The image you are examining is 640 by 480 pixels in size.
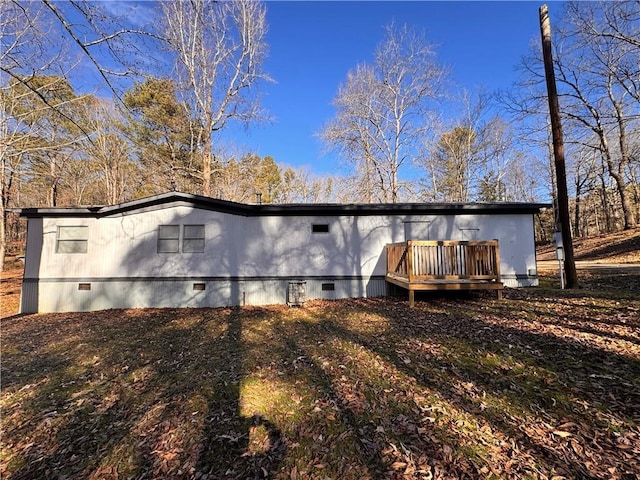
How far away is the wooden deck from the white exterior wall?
5.81 feet

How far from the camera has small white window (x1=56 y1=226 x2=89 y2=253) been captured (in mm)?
9203

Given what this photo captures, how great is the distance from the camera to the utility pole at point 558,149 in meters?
8.02

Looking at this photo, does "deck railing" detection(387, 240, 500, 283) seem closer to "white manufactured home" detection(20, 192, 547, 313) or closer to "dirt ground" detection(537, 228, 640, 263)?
"white manufactured home" detection(20, 192, 547, 313)

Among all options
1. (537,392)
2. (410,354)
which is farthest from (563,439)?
(410,354)

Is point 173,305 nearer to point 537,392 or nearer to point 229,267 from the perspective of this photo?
point 229,267

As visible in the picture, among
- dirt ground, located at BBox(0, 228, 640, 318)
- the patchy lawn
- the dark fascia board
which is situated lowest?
the patchy lawn

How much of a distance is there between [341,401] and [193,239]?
Result: 7.56m

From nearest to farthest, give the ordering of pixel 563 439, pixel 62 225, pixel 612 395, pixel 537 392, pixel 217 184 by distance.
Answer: pixel 563 439 < pixel 612 395 < pixel 537 392 < pixel 62 225 < pixel 217 184

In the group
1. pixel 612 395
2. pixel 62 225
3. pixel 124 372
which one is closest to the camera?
pixel 612 395

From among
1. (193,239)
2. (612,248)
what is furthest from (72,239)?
(612,248)

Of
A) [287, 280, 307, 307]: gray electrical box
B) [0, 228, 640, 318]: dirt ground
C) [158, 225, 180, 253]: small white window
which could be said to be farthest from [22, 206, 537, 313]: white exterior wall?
[0, 228, 640, 318]: dirt ground

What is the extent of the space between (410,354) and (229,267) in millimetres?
6438

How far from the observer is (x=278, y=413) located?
324cm

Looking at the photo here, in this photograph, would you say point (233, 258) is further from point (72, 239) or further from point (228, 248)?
point (72, 239)
